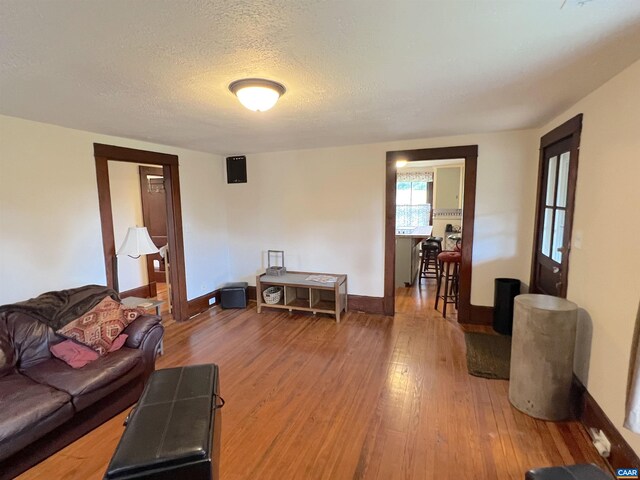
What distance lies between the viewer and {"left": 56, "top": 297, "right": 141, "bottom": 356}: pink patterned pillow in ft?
7.68

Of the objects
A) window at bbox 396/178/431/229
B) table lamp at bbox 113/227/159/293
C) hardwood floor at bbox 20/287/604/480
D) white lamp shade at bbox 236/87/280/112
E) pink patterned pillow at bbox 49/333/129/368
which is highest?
white lamp shade at bbox 236/87/280/112

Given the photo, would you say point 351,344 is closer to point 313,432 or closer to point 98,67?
point 313,432

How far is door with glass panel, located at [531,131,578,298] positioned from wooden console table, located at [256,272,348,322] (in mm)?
2151

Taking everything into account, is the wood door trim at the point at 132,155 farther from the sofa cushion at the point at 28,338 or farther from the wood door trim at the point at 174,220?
the sofa cushion at the point at 28,338

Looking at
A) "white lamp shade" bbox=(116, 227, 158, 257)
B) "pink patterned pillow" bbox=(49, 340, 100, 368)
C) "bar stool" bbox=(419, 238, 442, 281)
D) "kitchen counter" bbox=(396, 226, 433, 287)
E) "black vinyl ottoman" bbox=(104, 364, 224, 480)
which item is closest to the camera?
"black vinyl ottoman" bbox=(104, 364, 224, 480)

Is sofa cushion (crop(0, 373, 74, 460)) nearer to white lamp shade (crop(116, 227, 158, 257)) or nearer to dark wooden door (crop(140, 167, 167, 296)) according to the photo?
white lamp shade (crop(116, 227, 158, 257))

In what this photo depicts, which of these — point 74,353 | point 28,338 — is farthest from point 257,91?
point 28,338

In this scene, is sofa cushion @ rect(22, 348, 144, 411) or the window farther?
the window

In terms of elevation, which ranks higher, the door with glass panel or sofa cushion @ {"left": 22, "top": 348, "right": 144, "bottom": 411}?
the door with glass panel

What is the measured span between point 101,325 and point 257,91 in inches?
81.9

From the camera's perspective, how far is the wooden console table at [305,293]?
160 inches

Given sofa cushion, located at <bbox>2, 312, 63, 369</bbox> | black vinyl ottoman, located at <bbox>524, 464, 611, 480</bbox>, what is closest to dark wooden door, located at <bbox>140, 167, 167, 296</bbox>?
sofa cushion, located at <bbox>2, 312, 63, 369</bbox>

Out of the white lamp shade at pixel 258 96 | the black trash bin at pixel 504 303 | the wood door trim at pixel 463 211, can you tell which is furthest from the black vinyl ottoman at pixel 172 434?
the black trash bin at pixel 504 303

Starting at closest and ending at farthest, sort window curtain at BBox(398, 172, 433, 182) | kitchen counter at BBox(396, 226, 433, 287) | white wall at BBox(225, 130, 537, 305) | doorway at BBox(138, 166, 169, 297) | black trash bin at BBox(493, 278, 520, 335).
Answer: black trash bin at BBox(493, 278, 520, 335) → white wall at BBox(225, 130, 537, 305) → doorway at BBox(138, 166, 169, 297) → kitchen counter at BBox(396, 226, 433, 287) → window curtain at BBox(398, 172, 433, 182)
